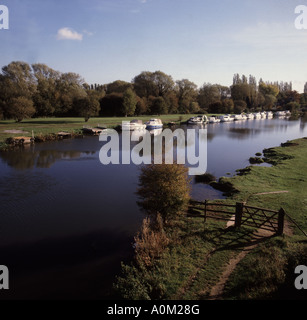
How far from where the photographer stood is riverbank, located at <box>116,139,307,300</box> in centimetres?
932

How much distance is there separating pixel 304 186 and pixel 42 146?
3693cm

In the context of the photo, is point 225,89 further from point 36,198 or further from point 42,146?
point 36,198

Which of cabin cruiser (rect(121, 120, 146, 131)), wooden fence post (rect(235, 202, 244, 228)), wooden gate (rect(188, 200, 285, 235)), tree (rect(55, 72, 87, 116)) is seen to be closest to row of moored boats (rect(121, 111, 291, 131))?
cabin cruiser (rect(121, 120, 146, 131))

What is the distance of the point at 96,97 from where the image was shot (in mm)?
72875

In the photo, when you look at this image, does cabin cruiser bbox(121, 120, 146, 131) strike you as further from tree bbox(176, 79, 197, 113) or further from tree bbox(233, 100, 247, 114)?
tree bbox(233, 100, 247, 114)

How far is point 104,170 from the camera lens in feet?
92.1

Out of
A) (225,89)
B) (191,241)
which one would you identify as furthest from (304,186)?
(225,89)

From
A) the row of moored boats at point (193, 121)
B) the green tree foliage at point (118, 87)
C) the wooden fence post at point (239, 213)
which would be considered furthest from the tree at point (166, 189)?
the green tree foliage at point (118, 87)

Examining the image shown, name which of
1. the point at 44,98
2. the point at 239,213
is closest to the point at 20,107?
the point at 44,98

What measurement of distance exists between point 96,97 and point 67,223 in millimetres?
61918

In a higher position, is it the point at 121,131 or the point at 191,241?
the point at 121,131

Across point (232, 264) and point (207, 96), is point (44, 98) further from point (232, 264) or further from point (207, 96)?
point (207, 96)
